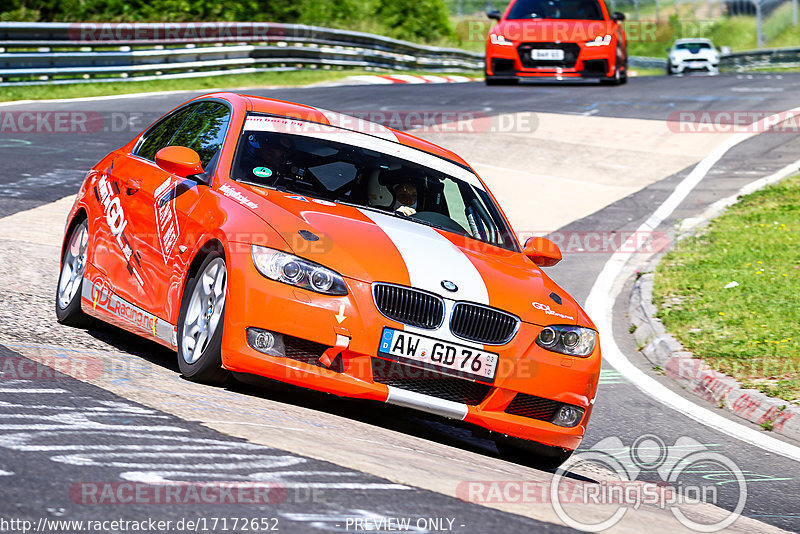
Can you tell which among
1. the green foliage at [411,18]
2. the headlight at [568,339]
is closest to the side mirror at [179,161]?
the headlight at [568,339]

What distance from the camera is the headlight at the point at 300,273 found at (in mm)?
5547

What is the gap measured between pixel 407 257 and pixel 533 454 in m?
1.29

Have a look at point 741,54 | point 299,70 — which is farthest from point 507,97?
point 741,54

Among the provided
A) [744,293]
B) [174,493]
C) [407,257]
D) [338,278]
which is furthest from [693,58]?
[174,493]

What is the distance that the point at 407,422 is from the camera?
6.41 m

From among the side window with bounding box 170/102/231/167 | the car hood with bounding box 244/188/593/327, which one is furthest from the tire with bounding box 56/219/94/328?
the car hood with bounding box 244/188/593/327

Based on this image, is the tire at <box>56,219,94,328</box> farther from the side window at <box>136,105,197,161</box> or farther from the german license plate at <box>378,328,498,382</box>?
the german license plate at <box>378,328,498,382</box>

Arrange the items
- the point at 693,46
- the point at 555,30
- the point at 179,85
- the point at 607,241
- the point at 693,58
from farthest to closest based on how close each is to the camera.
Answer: the point at 693,46, the point at 693,58, the point at 179,85, the point at 555,30, the point at 607,241

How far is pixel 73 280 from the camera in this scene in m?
7.41

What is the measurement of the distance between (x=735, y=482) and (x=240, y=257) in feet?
9.43

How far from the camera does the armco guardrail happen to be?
2152cm

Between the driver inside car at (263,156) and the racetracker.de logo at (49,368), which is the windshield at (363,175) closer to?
the driver inside car at (263,156)

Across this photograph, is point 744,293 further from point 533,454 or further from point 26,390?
point 26,390

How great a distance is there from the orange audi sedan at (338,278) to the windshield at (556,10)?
16689mm
